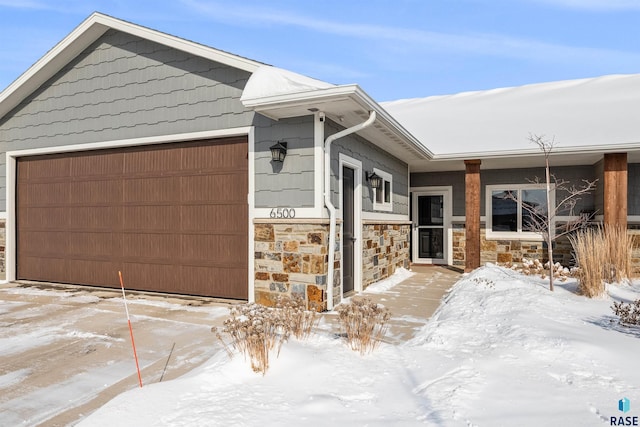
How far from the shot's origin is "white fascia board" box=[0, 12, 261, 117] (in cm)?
579

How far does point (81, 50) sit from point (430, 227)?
8719 mm

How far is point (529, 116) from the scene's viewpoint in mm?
10484

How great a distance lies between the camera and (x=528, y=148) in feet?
27.5

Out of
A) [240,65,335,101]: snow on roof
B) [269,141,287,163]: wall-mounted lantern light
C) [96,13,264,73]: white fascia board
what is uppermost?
[96,13,264,73]: white fascia board

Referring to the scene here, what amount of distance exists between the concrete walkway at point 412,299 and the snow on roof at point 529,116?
2.73 meters

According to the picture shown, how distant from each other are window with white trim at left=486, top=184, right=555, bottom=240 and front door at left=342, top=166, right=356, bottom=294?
5.17 metres

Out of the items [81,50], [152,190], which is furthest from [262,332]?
[81,50]

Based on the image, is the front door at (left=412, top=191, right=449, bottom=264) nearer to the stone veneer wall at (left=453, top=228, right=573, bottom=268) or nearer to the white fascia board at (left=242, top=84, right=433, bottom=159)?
the stone veneer wall at (left=453, top=228, right=573, bottom=268)

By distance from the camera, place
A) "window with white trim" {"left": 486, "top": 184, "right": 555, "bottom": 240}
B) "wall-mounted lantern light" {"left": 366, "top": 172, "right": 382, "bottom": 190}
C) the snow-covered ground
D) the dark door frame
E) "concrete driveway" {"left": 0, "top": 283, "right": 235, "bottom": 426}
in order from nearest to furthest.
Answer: the snow-covered ground, "concrete driveway" {"left": 0, "top": 283, "right": 235, "bottom": 426}, the dark door frame, "wall-mounted lantern light" {"left": 366, "top": 172, "right": 382, "bottom": 190}, "window with white trim" {"left": 486, "top": 184, "right": 555, "bottom": 240}

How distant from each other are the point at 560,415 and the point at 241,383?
1.89 meters

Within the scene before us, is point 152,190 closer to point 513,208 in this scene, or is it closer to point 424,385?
point 424,385

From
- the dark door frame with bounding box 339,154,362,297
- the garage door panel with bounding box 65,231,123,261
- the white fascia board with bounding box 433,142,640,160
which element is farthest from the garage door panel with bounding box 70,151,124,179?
the white fascia board with bounding box 433,142,640,160

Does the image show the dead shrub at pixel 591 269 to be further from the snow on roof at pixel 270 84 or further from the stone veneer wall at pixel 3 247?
the stone veneer wall at pixel 3 247

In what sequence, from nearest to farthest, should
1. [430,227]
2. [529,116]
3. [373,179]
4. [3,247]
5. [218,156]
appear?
1. [218,156]
2. [373,179]
3. [3,247]
4. [529,116]
5. [430,227]
